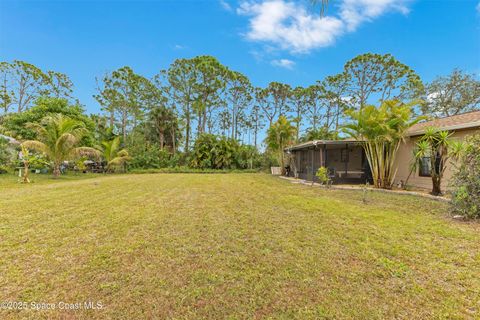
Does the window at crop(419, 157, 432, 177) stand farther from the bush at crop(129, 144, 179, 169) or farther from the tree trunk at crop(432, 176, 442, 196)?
the bush at crop(129, 144, 179, 169)

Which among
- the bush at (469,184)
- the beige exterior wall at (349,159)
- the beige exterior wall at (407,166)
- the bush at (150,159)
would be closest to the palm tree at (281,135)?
the beige exterior wall at (349,159)

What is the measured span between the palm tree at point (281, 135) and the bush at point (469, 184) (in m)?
10.3

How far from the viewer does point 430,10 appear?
9.29 metres

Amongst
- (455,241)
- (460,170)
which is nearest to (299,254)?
(455,241)

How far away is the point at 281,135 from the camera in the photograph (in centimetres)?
1519

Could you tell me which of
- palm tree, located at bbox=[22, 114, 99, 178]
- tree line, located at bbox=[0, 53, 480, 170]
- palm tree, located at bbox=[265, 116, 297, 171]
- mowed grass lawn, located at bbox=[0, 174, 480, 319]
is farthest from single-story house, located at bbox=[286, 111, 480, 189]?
palm tree, located at bbox=[22, 114, 99, 178]

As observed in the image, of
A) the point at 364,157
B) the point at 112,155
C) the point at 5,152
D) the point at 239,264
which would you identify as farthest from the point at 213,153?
the point at 239,264

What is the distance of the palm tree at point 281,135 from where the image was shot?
14.8m

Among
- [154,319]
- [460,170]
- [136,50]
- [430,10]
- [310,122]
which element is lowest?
[154,319]

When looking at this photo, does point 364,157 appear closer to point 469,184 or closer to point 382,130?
point 382,130

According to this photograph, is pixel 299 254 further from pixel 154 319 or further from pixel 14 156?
pixel 14 156

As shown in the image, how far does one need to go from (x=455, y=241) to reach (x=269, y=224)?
9.51 feet

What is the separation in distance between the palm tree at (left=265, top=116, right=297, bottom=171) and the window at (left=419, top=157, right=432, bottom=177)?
768 cm

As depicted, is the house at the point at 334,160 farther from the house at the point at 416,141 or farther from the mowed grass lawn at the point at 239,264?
the mowed grass lawn at the point at 239,264
